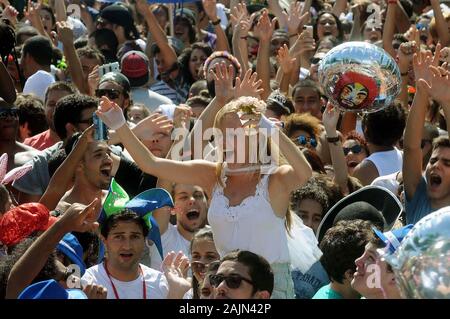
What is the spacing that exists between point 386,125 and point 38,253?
3.43m

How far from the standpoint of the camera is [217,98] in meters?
6.48

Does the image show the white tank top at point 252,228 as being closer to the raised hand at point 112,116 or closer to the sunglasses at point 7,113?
the raised hand at point 112,116

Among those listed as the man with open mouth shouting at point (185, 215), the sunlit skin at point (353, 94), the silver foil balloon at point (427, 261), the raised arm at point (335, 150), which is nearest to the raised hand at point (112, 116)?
the man with open mouth shouting at point (185, 215)

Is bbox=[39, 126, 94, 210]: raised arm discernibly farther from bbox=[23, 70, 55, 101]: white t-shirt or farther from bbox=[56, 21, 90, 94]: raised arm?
bbox=[23, 70, 55, 101]: white t-shirt

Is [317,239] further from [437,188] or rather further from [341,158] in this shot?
[341,158]

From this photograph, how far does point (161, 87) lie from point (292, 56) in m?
1.74

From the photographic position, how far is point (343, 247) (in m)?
5.42

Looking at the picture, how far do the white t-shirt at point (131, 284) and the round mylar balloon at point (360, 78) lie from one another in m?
1.62

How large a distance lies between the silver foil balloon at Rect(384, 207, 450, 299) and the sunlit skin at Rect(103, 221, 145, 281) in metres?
2.17

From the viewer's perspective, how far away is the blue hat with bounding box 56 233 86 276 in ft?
17.7

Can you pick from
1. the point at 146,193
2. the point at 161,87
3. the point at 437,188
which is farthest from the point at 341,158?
the point at 161,87

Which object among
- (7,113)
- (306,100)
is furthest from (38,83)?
(306,100)

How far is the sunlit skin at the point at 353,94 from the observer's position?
6578 millimetres

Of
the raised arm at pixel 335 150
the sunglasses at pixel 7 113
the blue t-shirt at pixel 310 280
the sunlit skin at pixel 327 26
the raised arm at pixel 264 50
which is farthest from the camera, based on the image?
the sunlit skin at pixel 327 26
